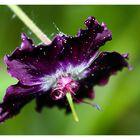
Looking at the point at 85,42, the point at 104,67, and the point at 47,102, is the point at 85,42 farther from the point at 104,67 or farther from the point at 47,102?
the point at 47,102

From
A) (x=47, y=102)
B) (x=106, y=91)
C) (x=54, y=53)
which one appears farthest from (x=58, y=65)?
(x=106, y=91)

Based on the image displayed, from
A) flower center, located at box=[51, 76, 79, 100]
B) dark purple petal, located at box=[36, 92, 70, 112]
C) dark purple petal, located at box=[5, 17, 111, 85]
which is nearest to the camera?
dark purple petal, located at box=[5, 17, 111, 85]

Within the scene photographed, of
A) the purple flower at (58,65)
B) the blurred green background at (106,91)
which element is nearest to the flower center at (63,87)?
the purple flower at (58,65)

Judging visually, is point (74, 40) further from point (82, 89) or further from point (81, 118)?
point (81, 118)

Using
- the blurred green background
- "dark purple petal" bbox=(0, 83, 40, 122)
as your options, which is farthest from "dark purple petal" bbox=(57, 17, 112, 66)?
the blurred green background

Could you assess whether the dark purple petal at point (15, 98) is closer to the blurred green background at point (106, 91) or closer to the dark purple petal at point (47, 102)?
the dark purple petal at point (47, 102)

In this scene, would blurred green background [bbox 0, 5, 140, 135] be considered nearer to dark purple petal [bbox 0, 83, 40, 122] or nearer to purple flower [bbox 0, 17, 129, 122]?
purple flower [bbox 0, 17, 129, 122]
